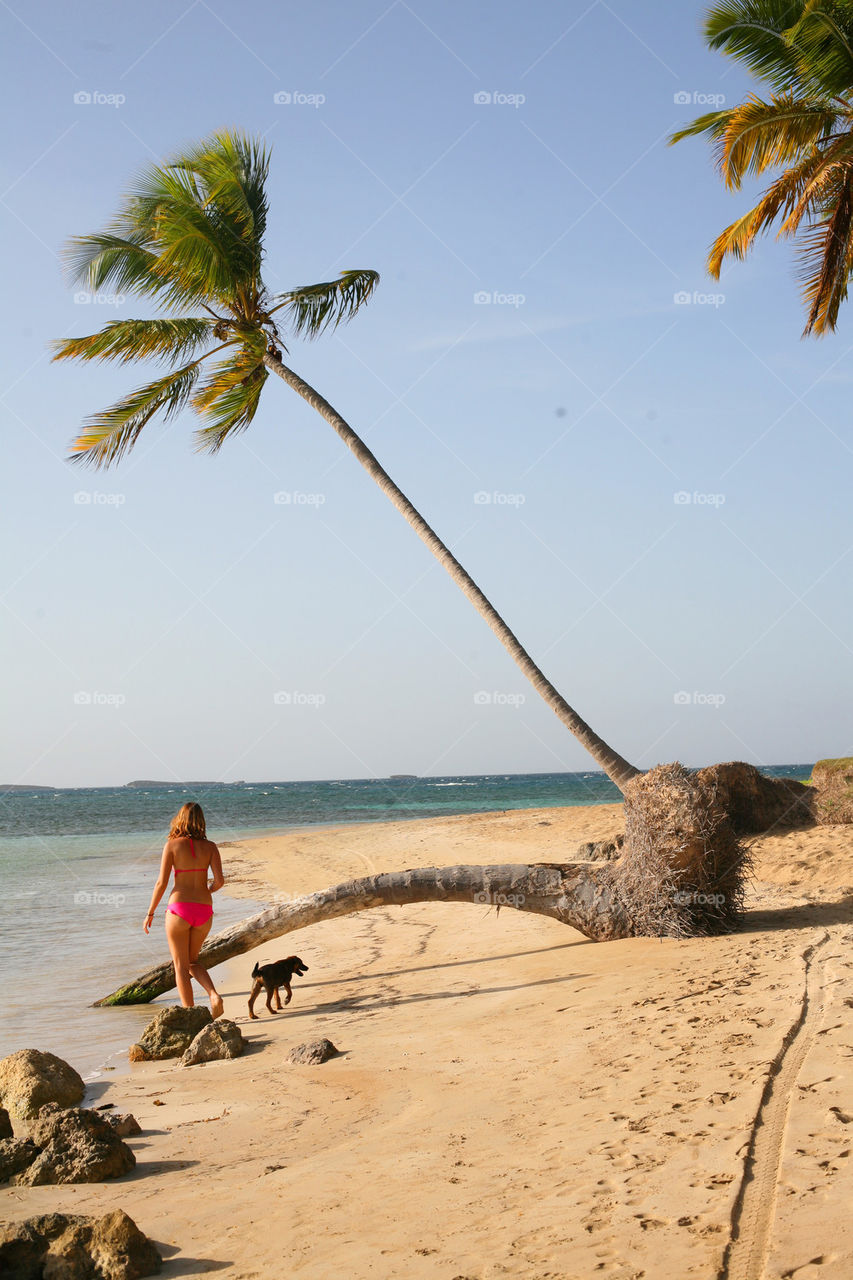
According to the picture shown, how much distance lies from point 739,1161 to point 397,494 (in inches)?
365

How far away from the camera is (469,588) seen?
1116cm

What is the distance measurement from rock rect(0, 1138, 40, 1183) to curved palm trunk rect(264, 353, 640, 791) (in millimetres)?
6120

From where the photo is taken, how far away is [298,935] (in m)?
12.3

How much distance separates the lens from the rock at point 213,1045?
6.71 metres

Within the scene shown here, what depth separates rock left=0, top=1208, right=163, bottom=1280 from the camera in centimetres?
331

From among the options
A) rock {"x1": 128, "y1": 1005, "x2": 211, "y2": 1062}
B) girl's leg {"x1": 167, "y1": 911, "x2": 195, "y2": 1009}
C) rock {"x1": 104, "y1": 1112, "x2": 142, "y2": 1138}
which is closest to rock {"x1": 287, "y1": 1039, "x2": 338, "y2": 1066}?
rock {"x1": 128, "y1": 1005, "x2": 211, "y2": 1062}

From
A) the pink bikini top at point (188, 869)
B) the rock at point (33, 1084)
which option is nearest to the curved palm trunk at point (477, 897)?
the pink bikini top at point (188, 869)

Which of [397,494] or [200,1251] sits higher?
[397,494]

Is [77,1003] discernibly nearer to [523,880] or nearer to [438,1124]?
[523,880]

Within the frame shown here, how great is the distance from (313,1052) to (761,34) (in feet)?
38.3

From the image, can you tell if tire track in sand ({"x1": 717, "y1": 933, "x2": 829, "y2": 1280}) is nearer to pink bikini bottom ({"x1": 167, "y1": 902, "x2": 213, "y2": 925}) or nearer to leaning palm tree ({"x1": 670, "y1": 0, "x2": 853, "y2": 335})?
pink bikini bottom ({"x1": 167, "y1": 902, "x2": 213, "y2": 925})

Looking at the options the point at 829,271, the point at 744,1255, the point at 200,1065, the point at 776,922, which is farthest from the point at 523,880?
the point at 829,271

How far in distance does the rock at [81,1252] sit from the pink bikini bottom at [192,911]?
459cm

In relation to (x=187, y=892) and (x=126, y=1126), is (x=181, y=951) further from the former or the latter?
(x=126, y=1126)
